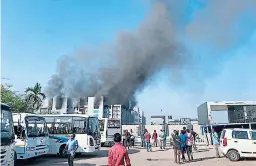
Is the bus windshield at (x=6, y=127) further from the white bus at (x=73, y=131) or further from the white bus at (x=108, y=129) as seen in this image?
the white bus at (x=108, y=129)

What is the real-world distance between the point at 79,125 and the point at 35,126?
3.47 m

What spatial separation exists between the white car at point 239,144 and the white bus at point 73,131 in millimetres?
6931

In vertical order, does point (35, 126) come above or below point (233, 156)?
above

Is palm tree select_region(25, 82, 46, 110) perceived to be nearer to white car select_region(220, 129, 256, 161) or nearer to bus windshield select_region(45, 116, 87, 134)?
bus windshield select_region(45, 116, 87, 134)

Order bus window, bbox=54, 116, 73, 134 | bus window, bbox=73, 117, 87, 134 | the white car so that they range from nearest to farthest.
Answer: the white car
bus window, bbox=73, 117, 87, 134
bus window, bbox=54, 116, 73, 134

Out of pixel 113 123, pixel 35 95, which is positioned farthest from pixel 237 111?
pixel 35 95

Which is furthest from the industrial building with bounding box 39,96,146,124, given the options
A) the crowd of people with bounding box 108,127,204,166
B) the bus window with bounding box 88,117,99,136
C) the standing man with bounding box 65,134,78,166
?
the standing man with bounding box 65,134,78,166

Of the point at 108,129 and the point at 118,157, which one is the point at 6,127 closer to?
the point at 118,157

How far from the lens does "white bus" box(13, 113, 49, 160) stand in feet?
41.2

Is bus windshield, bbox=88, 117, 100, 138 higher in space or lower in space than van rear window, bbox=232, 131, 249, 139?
higher

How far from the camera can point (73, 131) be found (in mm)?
16875

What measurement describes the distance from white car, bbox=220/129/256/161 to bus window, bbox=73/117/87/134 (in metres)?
7.30

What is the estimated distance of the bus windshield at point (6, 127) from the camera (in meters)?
8.08

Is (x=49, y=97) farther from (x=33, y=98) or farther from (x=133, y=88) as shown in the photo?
(x=133, y=88)
